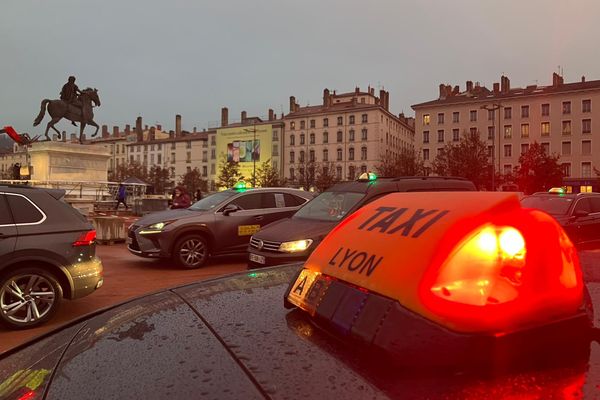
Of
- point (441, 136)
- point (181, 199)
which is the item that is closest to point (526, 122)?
point (441, 136)

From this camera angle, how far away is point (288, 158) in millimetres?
91562

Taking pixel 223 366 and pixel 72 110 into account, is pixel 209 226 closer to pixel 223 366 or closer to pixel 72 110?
pixel 223 366

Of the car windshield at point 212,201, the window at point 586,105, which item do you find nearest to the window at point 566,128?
the window at point 586,105

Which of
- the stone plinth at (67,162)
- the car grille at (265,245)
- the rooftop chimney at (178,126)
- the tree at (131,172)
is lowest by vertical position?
the car grille at (265,245)

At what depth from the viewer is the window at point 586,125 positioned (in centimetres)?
6456

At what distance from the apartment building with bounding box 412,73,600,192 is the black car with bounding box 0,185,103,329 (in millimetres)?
64028

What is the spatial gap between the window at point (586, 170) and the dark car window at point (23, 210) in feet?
239

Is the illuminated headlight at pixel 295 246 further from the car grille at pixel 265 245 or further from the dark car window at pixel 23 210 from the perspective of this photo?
the dark car window at pixel 23 210

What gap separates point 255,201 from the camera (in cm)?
1019

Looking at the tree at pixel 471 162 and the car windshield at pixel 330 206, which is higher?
the tree at pixel 471 162

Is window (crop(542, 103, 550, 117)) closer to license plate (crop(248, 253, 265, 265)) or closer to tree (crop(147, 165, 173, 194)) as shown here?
tree (crop(147, 165, 173, 194))

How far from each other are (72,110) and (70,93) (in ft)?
3.06

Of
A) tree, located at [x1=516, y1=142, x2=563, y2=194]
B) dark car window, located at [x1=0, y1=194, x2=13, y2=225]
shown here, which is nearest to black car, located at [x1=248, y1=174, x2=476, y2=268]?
dark car window, located at [x1=0, y1=194, x2=13, y2=225]

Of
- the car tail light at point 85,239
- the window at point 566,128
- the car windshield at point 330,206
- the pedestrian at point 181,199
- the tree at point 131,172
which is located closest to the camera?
the car tail light at point 85,239
